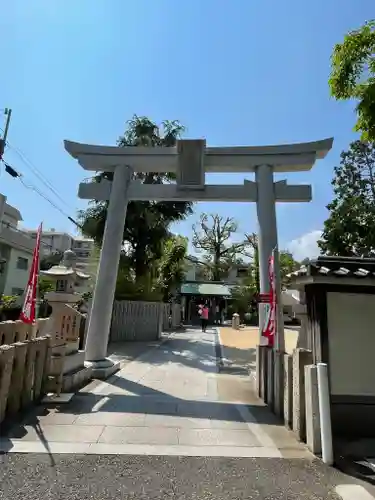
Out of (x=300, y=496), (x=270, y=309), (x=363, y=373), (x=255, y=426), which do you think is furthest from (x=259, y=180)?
(x=300, y=496)

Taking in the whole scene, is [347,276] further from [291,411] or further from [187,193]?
[187,193]

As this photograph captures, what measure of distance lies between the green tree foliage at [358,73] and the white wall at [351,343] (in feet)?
8.13

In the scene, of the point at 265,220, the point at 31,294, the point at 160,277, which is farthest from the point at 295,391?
the point at 160,277

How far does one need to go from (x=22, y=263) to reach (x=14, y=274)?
4.10 feet

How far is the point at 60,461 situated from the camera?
12.5 ft

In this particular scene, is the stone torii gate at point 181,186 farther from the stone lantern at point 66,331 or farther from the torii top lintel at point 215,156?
the stone lantern at point 66,331

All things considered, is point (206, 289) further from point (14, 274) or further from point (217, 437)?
point (217, 437)

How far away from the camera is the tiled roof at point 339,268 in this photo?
5.11 metres

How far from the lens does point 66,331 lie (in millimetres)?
7586

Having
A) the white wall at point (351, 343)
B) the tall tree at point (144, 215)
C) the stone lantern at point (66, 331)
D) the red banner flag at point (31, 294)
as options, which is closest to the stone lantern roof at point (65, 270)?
the stone lantern at point (66, 331)

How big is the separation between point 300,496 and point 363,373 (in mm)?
2574

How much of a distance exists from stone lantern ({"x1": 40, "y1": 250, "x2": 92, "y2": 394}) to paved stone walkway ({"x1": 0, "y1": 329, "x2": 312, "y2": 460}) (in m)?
0.38

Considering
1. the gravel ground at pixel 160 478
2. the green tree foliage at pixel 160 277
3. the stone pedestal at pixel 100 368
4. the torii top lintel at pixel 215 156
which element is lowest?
the gravel ground at pixel 160 478

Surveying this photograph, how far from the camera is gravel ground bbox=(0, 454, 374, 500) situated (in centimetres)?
322
